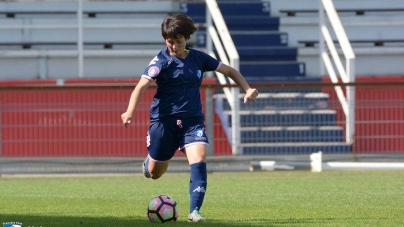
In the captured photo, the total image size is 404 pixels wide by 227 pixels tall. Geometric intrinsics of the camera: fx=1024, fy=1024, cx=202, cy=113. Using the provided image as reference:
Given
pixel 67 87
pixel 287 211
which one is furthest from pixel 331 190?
pixel 67 87

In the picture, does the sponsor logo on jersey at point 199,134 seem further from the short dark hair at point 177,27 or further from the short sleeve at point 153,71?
the short dark hair at point 177,27

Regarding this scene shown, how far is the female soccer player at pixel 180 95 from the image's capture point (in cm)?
836

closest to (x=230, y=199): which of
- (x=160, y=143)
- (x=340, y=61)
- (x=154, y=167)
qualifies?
(x=154, y=167)

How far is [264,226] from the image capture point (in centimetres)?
793

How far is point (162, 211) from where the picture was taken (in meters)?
8.28

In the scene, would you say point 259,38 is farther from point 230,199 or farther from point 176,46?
point 176,46

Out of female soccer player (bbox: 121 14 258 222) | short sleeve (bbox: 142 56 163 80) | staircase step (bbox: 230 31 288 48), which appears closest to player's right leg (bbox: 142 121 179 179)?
female soccer player (bbox: 121 14 258 222)

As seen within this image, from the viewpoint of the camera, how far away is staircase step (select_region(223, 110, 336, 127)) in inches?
658

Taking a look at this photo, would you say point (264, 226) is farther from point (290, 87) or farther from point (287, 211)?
point (290, 87)

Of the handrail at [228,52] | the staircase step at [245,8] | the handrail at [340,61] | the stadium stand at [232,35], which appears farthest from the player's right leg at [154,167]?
the staircase step at [245,8]

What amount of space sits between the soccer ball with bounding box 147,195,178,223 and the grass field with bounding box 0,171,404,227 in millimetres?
Result: 74

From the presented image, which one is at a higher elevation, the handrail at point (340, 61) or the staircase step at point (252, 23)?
the staircase step at point (252, 23)

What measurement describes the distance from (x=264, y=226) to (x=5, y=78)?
13.8m

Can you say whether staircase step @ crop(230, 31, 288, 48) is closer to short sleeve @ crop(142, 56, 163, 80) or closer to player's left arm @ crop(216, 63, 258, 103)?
player's left arm @ crop(216, 63, 258, 103)
